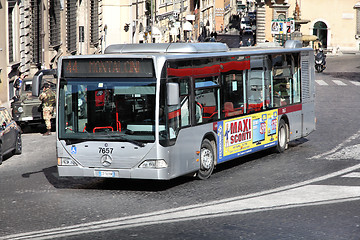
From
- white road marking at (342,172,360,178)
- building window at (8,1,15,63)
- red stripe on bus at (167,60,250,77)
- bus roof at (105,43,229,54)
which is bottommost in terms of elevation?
white road marking at (342,172,360,178)

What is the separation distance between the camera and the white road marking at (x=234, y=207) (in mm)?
10547

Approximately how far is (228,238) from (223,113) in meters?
5.85

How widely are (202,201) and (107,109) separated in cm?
239

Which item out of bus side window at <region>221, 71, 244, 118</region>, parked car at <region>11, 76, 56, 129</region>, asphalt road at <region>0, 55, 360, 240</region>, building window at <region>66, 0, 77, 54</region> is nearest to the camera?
asphalt road at <region>0, 55, 360, 240</region>

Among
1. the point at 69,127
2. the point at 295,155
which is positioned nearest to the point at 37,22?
the point at 295,155

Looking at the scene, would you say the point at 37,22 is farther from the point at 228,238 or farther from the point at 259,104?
the point at 228,238

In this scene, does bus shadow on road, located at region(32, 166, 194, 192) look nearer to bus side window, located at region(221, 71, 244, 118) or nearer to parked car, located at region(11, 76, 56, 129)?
bus side window, located at region(221, 71, 244, 118)

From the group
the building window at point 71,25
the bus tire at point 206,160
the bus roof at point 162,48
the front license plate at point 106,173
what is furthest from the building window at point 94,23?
the front license plate at point 106,173

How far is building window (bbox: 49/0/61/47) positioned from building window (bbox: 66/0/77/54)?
2.57m

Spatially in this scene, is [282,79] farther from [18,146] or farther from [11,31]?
[11,31]

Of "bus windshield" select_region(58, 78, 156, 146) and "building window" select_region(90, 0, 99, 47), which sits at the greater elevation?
"building window" select_region(90, 0, 99, 47)

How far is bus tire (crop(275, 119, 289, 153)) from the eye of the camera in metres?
18.7

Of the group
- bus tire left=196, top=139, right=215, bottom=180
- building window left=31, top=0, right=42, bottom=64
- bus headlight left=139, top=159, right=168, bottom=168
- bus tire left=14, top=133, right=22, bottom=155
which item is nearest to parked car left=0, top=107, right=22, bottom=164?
bus tire left=14, top=133, right=22, bottom=155

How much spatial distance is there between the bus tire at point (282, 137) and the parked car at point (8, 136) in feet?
21.8
